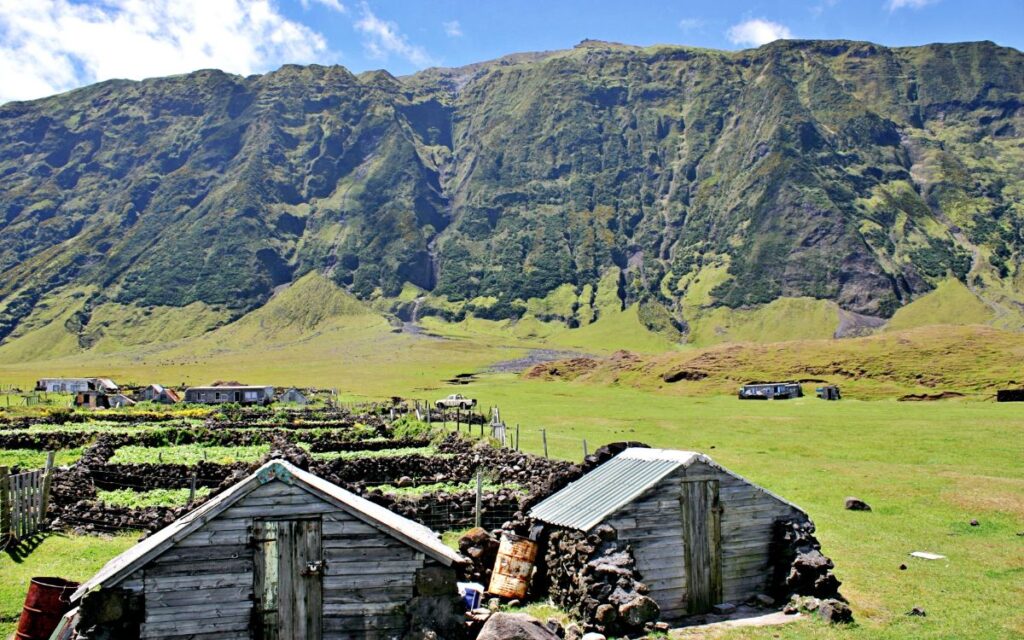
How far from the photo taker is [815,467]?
40.9m

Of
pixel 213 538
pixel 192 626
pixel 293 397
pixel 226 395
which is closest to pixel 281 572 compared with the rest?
pixel 213 538

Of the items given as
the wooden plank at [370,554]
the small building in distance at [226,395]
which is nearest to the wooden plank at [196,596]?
the wooden plank at [370,554]

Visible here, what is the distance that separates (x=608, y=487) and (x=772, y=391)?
73921 mm

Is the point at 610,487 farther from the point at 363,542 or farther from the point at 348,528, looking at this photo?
the point at 348,528

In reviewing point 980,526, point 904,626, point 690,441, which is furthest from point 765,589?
point 690,441

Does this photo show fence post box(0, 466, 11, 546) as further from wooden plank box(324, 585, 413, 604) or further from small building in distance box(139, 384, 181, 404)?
small building in distance box(139, 384, 181, 404)

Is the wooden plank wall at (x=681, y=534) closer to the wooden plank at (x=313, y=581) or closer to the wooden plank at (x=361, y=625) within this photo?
the wooden plank at (x=361, y=625)

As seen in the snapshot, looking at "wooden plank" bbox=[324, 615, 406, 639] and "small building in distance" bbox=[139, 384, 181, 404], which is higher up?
"small building in distance" bbox=[139, 384, 181, 404]

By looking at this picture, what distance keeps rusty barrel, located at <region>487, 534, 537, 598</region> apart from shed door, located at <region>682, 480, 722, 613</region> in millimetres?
3984

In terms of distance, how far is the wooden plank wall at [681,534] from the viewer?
749 inches

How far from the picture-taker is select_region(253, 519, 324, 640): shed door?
48.0 feet

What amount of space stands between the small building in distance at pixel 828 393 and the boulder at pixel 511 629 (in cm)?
7825

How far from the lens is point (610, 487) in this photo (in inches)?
814

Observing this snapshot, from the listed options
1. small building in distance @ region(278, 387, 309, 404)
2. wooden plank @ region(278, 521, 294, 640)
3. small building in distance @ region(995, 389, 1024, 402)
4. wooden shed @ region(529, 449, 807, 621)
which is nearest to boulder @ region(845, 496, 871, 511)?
wooden shed @ region(529, 449, 807, 621)
